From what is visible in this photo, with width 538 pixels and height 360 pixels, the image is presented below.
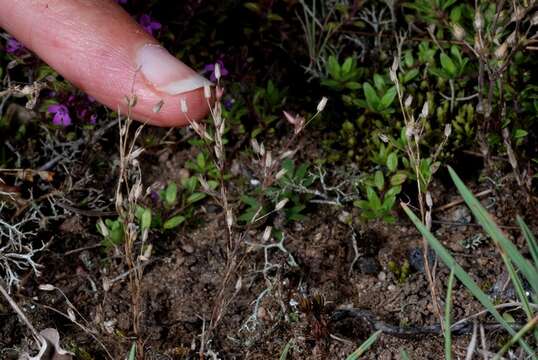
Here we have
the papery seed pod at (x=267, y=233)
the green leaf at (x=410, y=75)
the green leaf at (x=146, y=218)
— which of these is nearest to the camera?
the papery seed pod at (x=267, y=233)

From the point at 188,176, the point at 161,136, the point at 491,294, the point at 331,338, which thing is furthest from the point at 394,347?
the point at 161,136

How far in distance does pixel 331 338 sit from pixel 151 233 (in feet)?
3.05

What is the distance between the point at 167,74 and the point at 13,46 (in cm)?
129

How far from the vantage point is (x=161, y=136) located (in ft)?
12.1

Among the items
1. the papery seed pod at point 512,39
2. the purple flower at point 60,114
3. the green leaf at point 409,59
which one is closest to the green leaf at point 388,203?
the green leaf at point 409,59

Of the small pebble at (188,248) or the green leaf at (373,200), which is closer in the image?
the green leaf at (373,200)

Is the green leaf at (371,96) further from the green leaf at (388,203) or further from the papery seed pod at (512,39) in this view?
the papery seed pod at (512,39)

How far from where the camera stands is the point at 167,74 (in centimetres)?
248

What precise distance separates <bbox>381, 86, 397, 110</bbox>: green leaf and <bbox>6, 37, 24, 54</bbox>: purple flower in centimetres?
164

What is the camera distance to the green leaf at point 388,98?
3.36 m

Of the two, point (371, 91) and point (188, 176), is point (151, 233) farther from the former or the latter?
point (371, 91)

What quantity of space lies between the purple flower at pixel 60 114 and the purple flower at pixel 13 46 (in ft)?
0.99

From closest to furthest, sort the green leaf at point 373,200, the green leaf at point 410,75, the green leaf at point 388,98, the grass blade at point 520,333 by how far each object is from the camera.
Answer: the grass blade at point 520,333 → the green leaf at point 373,200 → the green leaf at point 388,98 → the green leaf at point 410,75

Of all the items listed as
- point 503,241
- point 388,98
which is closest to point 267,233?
point 503,241
